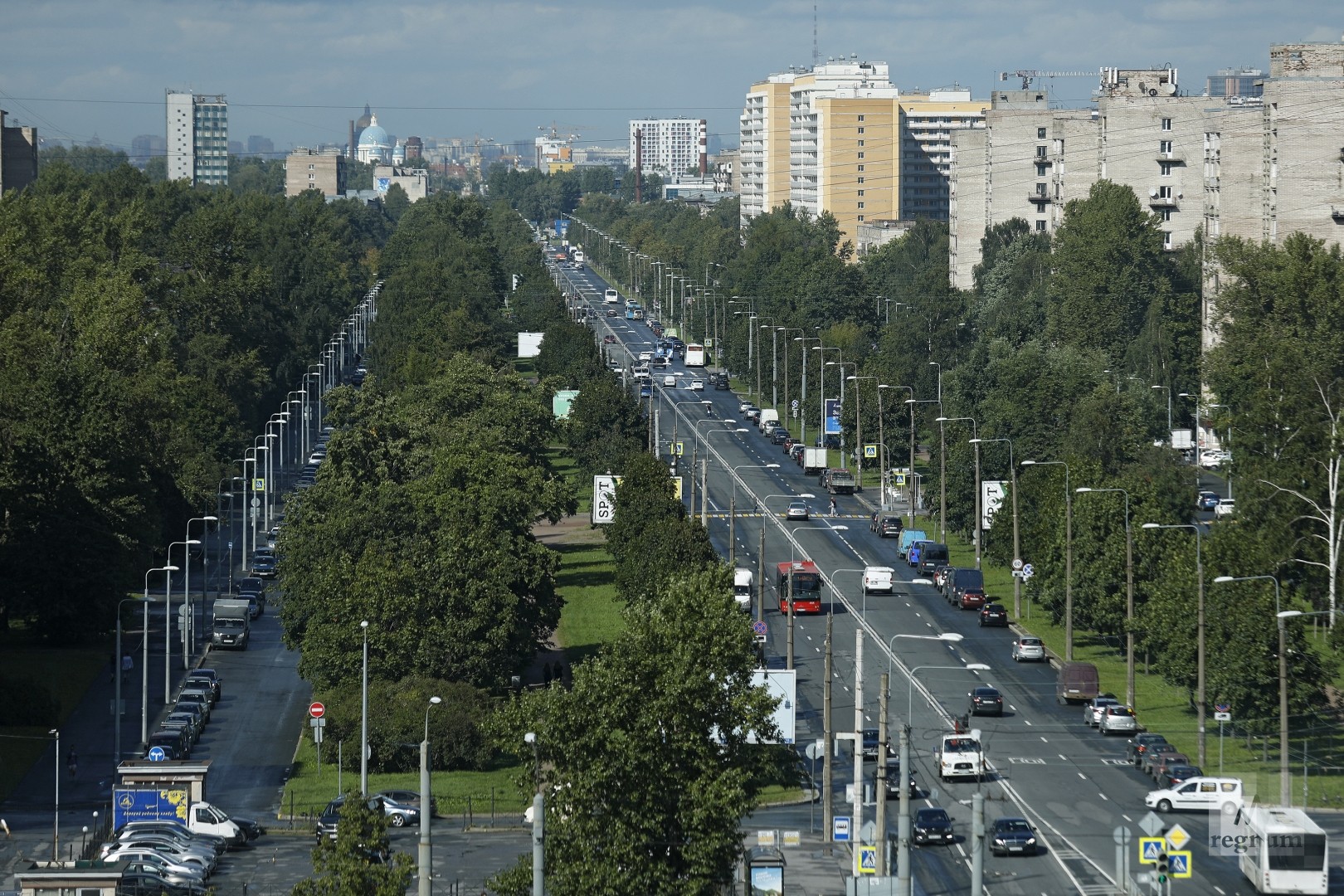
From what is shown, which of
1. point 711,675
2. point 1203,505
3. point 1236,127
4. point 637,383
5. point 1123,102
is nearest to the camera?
point 711,675

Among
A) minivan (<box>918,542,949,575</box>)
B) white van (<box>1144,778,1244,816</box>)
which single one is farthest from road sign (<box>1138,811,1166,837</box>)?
minivan (<box>918,542,949,575</box>)

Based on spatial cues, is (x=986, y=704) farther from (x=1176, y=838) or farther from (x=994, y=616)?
(x=1176, y=838)

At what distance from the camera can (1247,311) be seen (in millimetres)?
123812

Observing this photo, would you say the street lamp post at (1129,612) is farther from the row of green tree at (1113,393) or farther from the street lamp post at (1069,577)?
the street lamp post at (1069,577)

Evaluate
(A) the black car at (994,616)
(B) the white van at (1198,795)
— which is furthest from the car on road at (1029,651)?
(B) the white van at (1198,795)

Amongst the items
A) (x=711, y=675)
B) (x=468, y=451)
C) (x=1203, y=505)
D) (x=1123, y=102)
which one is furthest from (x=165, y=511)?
(x=1123, y=102)

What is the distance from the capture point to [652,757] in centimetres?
4456

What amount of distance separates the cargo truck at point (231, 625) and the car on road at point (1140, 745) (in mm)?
41245

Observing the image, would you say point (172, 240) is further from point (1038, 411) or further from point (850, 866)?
point (850, 866)

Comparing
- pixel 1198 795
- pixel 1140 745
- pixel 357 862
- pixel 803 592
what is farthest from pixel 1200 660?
pixel 357 862

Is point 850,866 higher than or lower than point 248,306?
lower

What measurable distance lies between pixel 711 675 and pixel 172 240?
12500 centimetres

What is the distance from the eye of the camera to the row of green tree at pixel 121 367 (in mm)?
90250

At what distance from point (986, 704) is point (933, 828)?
1759cm
